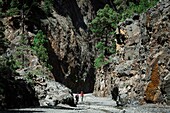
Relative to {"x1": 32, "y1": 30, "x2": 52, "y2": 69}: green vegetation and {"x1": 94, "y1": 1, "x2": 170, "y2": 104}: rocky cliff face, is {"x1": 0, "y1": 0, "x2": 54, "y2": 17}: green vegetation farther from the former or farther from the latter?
{"x1": 94, "y1": 1, "x2": 170, "y2": 104}: rocky cliff face

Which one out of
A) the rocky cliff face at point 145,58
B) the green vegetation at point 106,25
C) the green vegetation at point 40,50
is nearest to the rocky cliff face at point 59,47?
the green vegetation at point 40,50

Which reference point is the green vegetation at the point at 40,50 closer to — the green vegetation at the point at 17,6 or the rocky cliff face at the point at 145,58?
the green vegetation at the point at 17,6

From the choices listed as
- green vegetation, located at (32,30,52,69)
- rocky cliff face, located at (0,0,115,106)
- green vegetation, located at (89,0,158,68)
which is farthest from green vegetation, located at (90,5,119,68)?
green vegetation, located at (32,30,52,69)

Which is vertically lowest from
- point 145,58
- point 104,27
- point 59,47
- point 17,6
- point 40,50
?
point 145,58

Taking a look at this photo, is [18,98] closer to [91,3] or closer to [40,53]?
[40,53]

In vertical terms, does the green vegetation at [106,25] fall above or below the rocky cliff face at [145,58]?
above

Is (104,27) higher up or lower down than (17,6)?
lower down

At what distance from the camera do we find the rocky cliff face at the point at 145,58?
1566 inches

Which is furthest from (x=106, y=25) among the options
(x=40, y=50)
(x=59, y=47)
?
(x=40, y=50)

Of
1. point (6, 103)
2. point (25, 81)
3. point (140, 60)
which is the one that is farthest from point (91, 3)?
point (6, 103)

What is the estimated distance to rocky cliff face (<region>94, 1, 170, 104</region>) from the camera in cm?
3978

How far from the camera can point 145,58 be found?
148 feet

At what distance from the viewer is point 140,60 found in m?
46.3

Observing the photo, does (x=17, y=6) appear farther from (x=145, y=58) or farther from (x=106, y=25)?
(x=145, y=58)
